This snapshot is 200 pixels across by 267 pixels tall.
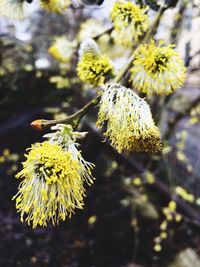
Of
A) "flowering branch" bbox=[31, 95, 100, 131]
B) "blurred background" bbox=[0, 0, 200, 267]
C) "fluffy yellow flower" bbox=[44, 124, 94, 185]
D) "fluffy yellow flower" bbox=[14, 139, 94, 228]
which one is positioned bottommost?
"blurred background" bbox=[0, 0, 200, 267]

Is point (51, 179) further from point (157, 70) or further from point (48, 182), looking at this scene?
point (157, 70)

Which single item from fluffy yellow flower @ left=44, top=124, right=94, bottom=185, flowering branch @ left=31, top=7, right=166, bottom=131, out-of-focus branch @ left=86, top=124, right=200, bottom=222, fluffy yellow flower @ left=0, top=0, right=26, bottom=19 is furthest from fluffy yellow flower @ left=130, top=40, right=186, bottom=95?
out-of-focus branch @ left=86, top=124, right=200, bottom=222

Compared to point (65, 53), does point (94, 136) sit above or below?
below

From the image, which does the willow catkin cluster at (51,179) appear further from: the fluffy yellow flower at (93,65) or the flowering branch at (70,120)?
the fluffy yellow flower at (93,65)

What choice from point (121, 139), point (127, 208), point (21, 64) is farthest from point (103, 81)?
point (21, 64)

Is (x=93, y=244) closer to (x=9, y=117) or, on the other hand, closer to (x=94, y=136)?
(x=94, y=136)

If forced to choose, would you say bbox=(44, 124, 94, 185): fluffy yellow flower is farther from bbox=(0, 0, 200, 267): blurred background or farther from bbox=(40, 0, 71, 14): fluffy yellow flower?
bbox=(0, 0, 200, 267): blurred background
